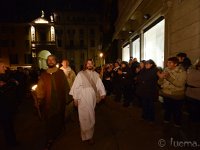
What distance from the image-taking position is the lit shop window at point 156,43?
1226 cm

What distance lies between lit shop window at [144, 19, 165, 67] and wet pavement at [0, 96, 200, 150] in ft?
13.0

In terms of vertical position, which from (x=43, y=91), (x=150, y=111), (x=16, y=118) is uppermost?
(x=43, y=91)

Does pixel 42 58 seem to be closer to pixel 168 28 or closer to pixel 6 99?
pixel 168 28

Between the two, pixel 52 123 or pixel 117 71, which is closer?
pixel 52 123

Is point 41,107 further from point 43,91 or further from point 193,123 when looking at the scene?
point 193,123

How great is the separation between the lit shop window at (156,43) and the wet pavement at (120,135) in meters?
3.96

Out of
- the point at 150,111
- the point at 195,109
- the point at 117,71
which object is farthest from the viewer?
the point at 117,71

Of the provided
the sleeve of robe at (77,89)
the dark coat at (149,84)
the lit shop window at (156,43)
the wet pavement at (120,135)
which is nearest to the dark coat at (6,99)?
the wet pavement at (120,135)

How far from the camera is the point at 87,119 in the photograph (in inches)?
249

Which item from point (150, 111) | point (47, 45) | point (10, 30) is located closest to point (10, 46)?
point (10, 30)

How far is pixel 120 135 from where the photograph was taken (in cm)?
700

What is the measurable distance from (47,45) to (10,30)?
10056 mm

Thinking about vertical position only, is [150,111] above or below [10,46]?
below

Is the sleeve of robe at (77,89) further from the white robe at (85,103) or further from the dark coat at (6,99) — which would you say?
the dark coat at (6,99)
